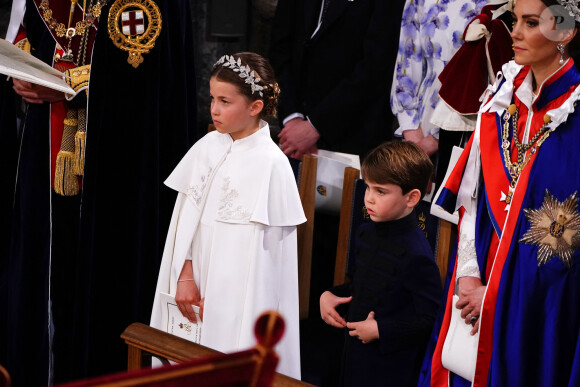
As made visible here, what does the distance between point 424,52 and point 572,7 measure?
133 cm

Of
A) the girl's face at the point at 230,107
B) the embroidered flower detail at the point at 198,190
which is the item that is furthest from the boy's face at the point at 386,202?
the embroidered flower detail at the point at 198,190

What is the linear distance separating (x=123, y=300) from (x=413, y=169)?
1511mm

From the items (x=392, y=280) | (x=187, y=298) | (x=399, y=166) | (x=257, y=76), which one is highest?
(x=257, y=76)

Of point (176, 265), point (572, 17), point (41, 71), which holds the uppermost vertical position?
point (572, 17)

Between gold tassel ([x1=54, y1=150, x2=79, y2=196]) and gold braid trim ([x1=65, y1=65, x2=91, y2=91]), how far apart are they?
0.27 meters

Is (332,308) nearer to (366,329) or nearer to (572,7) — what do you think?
(366,329)

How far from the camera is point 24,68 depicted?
193 cm

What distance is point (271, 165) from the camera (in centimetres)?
262

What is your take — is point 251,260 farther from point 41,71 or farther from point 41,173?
point 41,173

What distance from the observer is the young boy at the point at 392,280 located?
2303 millimetres

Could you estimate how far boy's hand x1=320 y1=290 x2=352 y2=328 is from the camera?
2.43 m

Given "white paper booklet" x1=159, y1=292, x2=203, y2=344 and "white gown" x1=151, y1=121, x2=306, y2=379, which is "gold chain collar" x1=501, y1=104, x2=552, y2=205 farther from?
"white paper booklet" x1=159, y1=292, x2=203, y2=344

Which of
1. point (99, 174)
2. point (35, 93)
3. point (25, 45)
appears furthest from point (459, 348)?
point (25, 45)

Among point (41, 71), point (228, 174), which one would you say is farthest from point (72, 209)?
point (41, 71)
